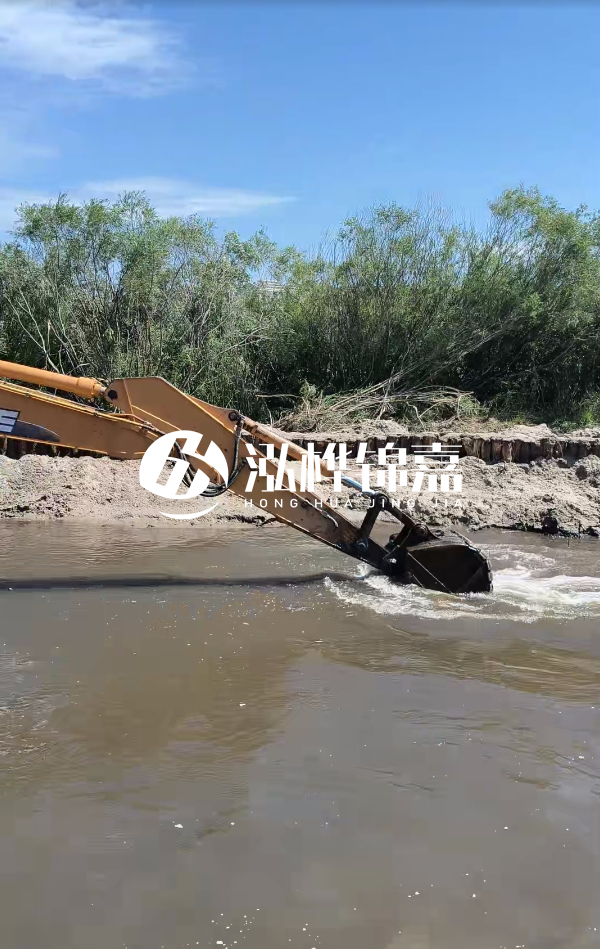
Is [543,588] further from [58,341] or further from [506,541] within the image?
[58,341]

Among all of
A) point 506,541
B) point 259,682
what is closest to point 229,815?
point 259,682

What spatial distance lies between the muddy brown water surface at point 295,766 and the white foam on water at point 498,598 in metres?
0.03

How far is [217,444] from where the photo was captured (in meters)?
6.71

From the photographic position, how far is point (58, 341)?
48.2ft

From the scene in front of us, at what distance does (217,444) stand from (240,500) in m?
3.32

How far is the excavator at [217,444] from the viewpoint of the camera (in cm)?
646

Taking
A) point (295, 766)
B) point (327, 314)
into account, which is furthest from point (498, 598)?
point (327, 314)

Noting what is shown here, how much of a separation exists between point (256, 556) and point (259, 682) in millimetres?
3132

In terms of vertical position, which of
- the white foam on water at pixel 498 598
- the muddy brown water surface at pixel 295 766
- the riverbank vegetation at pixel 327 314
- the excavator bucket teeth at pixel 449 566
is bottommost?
the muddy brown water surface at pixel 295 766
